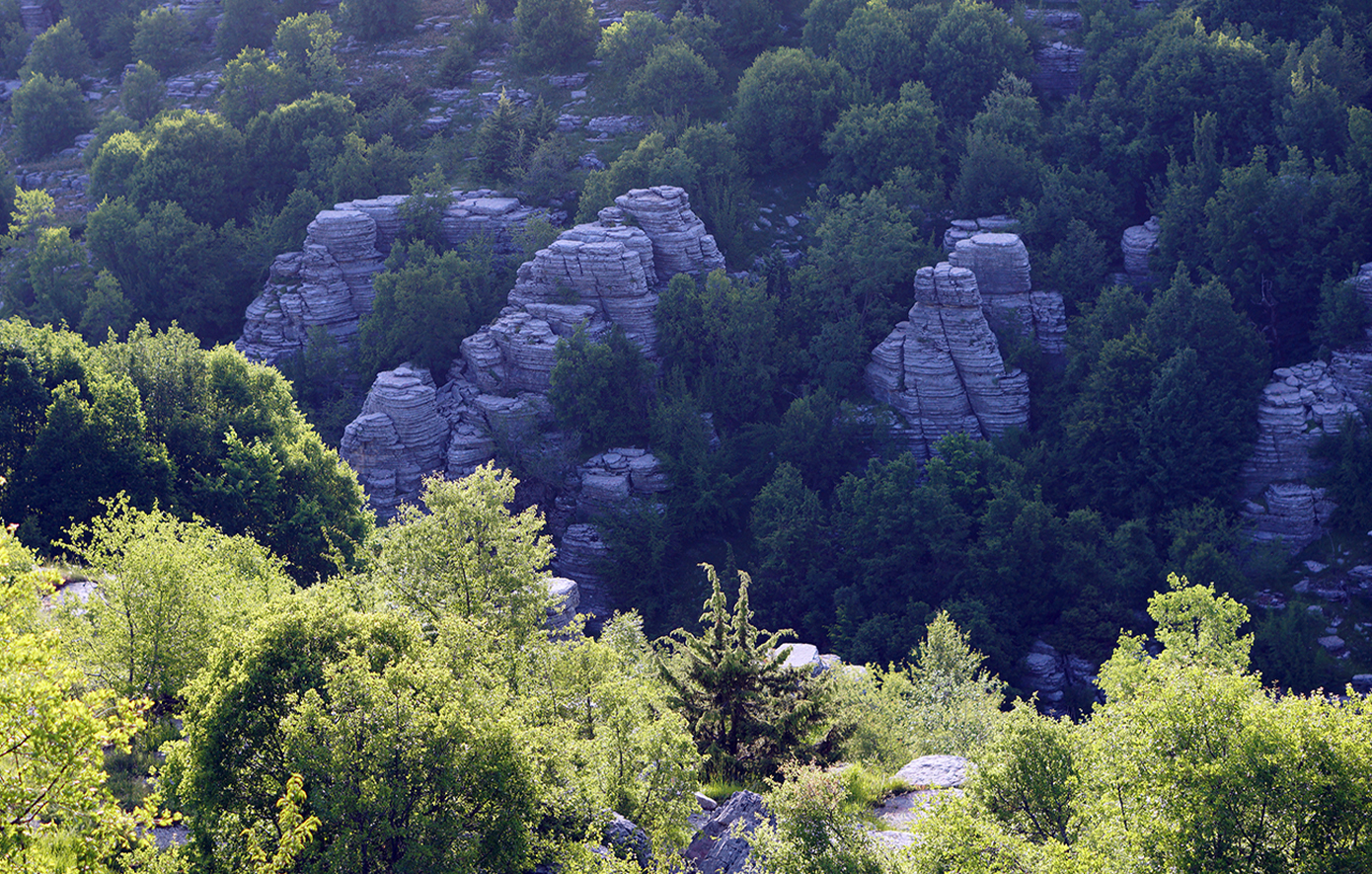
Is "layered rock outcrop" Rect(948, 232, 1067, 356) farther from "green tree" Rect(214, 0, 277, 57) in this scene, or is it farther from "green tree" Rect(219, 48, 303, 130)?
"green tree" Rect(214, 0, 277, 57)

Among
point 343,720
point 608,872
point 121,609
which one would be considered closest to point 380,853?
point 343,720

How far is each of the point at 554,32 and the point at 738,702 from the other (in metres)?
63.1

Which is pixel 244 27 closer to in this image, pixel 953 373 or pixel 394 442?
pixel 394 442

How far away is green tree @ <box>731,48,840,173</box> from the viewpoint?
70.4 meters

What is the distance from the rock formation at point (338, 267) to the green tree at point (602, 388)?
11.2m

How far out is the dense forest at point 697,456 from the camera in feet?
61.9

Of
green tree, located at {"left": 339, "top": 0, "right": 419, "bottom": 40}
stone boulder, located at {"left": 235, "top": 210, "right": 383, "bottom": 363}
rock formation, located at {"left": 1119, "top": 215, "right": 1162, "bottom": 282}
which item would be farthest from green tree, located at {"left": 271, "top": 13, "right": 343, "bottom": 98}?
→ rock formation, located at {"left": 1119, "top": 215, "right": 1162, "bottom": 282}

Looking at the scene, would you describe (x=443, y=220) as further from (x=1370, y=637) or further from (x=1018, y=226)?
(x=1370, y=637)

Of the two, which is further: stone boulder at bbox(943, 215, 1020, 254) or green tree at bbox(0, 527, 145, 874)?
stone boulder at bbox(943, 215, 1020, 254)

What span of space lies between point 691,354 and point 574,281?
7912 mm

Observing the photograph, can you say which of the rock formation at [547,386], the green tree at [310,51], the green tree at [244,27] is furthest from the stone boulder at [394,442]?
the green tree at [244,27]

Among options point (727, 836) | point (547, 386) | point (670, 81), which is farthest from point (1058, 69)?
point (727, 836)

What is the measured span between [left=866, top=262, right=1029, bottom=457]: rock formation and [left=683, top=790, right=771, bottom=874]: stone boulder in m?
38.5

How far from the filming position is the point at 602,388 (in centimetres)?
6041
